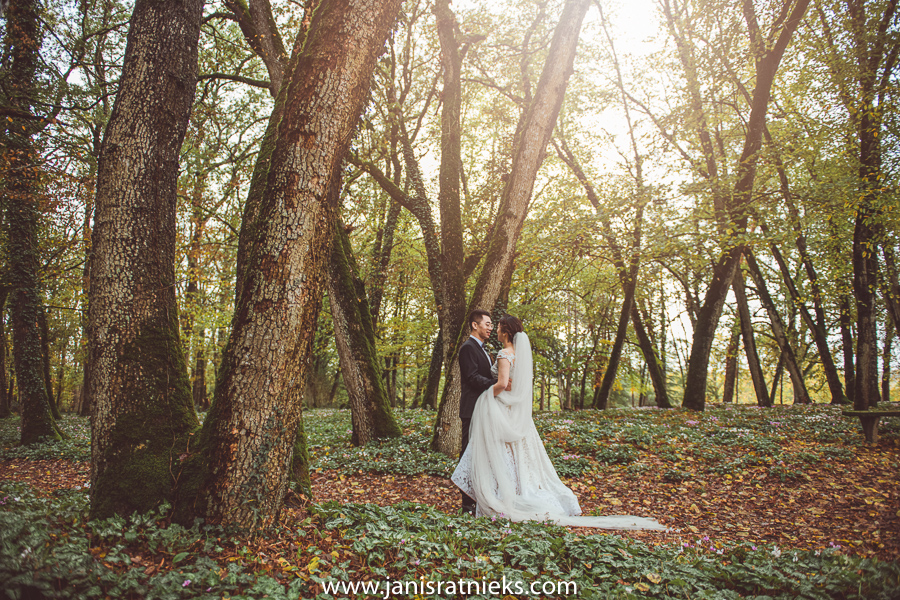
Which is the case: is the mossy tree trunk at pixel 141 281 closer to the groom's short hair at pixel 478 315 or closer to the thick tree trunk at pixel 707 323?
the groom's short hair at pixel 478 315

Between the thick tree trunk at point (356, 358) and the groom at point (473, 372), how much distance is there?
410 cm

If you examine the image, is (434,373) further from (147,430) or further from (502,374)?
(147,430)

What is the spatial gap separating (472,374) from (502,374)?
375 millimetres

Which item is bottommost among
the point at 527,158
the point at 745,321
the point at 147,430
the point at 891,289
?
the point at 147,430

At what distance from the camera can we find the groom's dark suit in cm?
548

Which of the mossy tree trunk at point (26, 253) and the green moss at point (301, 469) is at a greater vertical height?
the mossy tree trunk at point (26, 253)

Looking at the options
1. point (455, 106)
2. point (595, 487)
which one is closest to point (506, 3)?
point (455, 106)

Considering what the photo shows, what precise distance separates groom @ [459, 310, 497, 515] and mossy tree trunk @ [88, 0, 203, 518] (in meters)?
2.99

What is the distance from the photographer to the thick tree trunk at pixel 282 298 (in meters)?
3.44

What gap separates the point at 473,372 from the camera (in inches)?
216

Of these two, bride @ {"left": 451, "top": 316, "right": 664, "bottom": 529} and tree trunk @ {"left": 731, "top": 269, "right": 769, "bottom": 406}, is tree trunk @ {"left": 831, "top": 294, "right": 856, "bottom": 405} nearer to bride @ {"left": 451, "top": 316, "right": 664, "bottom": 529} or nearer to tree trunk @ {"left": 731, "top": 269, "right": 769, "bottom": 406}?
tree trunk @ {"left": 731, "top": 269, "right": 769, "bottom": 406}

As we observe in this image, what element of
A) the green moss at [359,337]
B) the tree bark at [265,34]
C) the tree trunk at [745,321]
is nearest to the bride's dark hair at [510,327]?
the green moss at [359,337]

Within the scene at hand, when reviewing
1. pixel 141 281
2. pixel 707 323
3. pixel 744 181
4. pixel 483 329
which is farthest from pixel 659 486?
pixel 744 181

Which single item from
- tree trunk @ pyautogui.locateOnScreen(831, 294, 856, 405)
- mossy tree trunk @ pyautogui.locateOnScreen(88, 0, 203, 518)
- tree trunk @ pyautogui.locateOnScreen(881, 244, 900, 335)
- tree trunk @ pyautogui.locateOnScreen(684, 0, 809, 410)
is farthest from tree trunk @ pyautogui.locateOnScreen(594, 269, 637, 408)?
mossy tree trunk @ pyautogui.locateOnScreen(88, 0, 203, 518)
